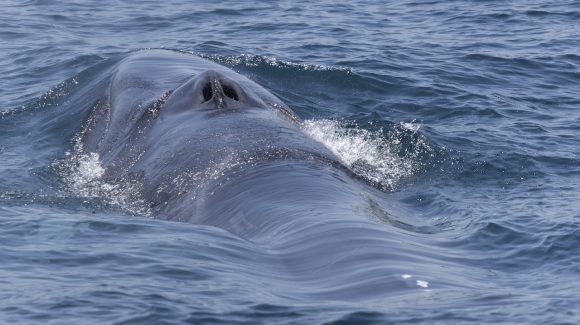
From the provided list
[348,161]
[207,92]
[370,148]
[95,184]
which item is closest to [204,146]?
[207,92]

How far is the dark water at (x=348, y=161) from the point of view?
1079 cm

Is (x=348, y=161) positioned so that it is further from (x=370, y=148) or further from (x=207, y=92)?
(x=207, y=92)

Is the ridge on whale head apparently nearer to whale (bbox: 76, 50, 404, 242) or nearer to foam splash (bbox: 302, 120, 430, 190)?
whale (bbox: 76, 50, 404, 242)

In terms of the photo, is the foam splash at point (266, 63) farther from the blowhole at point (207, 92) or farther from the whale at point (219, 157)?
the blowhole at point (207, 92)

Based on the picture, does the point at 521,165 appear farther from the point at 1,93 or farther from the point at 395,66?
the point at 1,93

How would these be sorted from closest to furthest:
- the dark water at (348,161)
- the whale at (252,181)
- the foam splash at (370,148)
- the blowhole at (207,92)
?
1. the dark water at (348,161)
2. the whale at (252,181)
3. the blowhole at (207,92)
4. the foam splash at (370,148)

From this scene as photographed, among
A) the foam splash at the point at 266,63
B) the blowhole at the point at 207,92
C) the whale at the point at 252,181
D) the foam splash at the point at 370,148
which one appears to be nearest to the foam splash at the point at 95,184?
the whale at the point at 252,181

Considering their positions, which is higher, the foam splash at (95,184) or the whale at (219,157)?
the whale at (219,157)

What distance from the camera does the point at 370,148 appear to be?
19969 mm

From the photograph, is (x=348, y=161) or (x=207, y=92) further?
(x=348, y=161)

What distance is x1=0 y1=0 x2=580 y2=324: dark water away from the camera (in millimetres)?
10789

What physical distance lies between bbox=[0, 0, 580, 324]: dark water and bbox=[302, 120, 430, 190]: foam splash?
0.21ft

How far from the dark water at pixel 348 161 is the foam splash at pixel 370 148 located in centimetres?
6

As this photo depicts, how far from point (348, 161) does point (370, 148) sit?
1.33 metres
